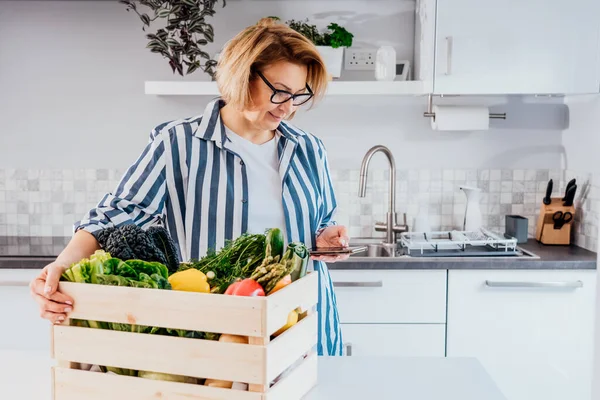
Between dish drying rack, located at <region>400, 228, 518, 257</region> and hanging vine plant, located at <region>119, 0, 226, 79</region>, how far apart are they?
109 centimetres

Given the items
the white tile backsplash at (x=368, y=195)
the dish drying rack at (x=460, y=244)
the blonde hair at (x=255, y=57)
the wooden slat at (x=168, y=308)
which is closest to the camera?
the wooden slat at (x=168, y=308)

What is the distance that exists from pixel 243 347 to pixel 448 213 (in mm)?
2341

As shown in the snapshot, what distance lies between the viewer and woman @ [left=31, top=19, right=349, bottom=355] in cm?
179

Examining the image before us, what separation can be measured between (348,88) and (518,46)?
26.8 inches

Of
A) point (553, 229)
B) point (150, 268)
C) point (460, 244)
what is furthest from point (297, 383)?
point (553, 229)

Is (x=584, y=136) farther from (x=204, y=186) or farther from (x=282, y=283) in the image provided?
(x=282, y=283)

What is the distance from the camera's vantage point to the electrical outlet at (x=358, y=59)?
3168 millimetres

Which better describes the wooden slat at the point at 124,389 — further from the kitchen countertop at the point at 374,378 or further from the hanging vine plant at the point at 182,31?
the hanging vine plant at the point at 182,31

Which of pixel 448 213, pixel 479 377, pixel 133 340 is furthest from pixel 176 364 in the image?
pixel 448 213

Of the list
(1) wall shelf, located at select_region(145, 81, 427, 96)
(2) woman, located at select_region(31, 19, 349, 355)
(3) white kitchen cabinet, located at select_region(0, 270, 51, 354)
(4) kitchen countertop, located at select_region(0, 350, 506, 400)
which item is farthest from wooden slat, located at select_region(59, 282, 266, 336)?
(1) wall shelf, located at select_region(145, 81, 427, 96)

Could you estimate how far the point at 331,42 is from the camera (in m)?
3.00

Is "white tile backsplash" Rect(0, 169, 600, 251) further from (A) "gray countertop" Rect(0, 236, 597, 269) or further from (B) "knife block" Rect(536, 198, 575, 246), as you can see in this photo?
(A) "gray countertop" Rect(0, 236, 597, 269)

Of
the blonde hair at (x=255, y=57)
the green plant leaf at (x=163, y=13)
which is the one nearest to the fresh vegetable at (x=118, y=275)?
the blonde hair at (x=255, y=57)

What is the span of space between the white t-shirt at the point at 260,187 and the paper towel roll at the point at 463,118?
4.26 feet
